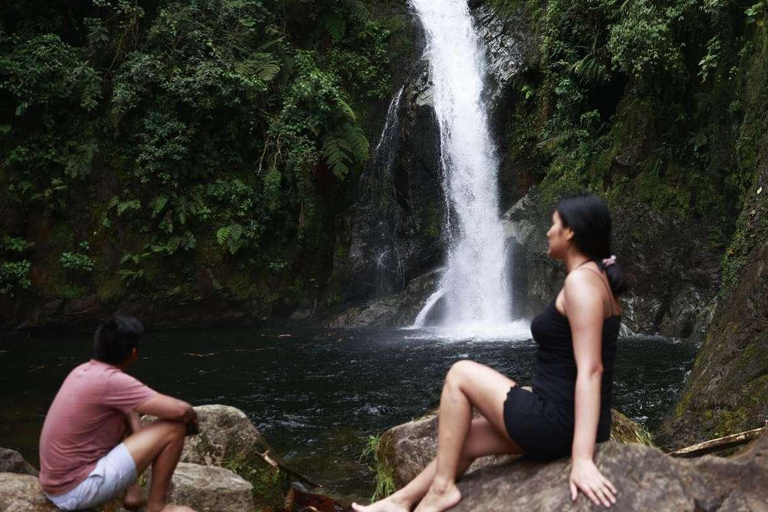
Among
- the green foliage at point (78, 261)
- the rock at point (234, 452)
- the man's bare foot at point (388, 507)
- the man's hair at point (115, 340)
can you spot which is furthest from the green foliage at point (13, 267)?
the man's bare foot at point (388, 507)

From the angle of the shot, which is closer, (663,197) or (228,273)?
(663,197)

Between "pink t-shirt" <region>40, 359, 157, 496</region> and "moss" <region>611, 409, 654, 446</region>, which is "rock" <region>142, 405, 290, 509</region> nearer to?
"pink t-shirt" <region>40, 359, 157, 496</region>

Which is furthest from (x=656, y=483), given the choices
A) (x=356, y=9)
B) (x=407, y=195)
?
(x=356, y=9)

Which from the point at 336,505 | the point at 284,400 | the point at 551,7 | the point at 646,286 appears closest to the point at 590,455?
the point at 336,505

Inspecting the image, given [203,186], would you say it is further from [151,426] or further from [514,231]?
[151,426]

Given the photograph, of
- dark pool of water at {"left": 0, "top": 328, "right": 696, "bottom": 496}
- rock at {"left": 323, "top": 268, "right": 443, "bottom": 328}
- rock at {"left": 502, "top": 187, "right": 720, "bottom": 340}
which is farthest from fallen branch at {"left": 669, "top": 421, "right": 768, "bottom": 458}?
rock at {"left": 323, "top": 268, "right": 443, "bottom": 328}

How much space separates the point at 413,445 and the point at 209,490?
142 centimetres

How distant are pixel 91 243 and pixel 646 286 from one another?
38.2 feet

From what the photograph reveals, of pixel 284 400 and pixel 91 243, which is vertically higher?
pixel 91 243

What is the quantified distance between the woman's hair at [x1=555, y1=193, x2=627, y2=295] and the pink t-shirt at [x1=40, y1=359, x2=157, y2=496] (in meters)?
2.32

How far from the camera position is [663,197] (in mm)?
11844

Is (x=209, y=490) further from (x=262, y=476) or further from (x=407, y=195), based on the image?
(x=407, y=195)

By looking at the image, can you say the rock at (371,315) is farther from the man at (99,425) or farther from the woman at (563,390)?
the woman at (563,390)

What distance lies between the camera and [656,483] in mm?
2408
